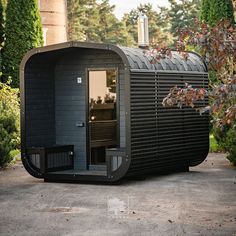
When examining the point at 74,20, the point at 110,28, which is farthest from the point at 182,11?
the point at 74,20

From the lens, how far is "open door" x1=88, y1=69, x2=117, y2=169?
1341 centimetres

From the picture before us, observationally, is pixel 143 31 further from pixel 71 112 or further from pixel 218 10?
pixel 218 10

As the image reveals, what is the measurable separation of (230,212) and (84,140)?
4.91 metres

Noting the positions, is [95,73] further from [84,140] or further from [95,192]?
[95,192]

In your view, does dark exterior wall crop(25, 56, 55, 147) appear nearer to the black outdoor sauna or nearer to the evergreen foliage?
the black outdoor sauna

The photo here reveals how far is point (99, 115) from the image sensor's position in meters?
13.6

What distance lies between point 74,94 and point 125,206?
4.31 meters

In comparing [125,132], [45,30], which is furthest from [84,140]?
[45,30]

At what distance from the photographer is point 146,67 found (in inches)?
505

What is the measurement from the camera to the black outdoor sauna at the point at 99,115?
12.6 m

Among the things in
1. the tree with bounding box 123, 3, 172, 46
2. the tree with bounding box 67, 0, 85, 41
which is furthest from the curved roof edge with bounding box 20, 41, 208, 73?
the tree with bounding box 123, 3, 172, 46

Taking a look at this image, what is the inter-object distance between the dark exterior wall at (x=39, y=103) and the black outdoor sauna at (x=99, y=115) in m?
0.02

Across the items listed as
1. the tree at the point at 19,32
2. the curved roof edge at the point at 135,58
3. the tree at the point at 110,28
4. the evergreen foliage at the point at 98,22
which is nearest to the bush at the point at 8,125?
the curved roof edge at the point at 135,58

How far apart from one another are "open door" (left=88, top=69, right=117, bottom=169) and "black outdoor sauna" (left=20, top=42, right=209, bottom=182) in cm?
2
